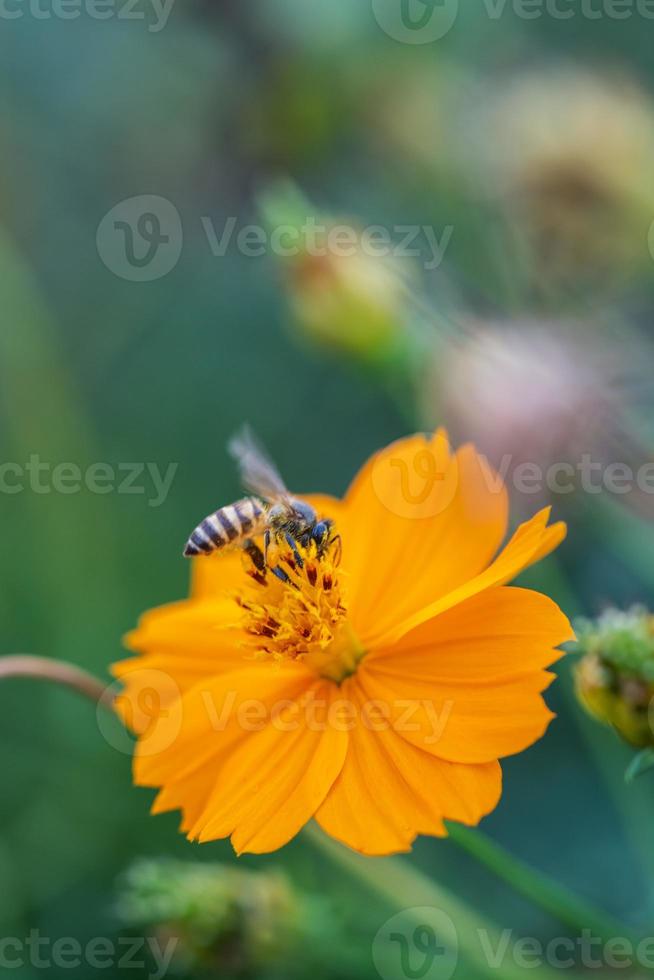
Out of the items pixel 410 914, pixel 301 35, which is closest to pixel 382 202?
pixel 301 35

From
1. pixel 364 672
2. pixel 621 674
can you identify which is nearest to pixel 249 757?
pixel 364 672

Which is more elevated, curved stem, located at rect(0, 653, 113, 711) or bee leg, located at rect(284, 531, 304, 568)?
bee leg, located at rect(284, 531, 304, 568)

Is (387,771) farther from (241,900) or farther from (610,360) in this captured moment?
(610,360)

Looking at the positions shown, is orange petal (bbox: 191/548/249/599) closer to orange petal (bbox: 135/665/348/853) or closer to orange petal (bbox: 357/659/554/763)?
→ orange petal (bbox: 135/665/348/853)

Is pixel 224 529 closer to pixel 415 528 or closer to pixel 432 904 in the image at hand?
pixel 415 528

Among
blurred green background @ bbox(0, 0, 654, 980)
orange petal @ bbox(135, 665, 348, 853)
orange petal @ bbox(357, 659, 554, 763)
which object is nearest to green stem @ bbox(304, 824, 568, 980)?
blurred green background @ bbox(0, 0, 654, 980)

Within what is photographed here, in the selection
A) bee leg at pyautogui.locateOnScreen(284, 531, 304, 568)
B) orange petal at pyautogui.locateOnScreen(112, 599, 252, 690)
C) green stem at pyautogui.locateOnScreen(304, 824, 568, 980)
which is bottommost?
green stem at pyautogui.locateOnScreen(304, 824, 568, 980)
